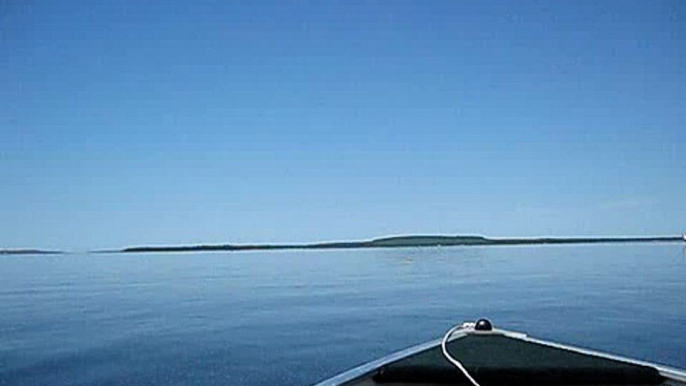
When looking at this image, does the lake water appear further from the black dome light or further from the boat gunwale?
the boat gunwale

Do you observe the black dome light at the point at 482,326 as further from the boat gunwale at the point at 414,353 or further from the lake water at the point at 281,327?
the lake water at the point at 281,327

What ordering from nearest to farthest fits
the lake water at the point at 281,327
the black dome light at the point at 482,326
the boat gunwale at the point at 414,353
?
1. the boat gunwale at the point at 414,353
2. the black dome light at the point at 482,326
3. the lake water at the point at 281,327

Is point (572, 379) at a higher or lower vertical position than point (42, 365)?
higher

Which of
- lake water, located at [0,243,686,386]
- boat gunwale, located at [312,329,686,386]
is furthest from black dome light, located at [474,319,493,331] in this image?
lake water, located at [0,243,686,386]

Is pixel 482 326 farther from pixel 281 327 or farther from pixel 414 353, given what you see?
pixel 281 327

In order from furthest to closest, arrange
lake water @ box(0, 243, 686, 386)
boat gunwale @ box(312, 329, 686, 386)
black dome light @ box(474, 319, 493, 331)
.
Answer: lake water @ box(0, 243, 686, 386)
black dome light @ box(474, 319, 493, 331)
boat gunwale @ box(312, 329, 686, 386)

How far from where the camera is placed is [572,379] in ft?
10.0

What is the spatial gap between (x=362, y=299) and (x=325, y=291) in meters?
3.30

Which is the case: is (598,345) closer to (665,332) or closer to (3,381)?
(665,332)

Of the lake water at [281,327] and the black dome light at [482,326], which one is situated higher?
the black dome light at [482,326]

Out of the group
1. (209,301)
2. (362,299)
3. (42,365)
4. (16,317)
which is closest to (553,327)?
(362,299)

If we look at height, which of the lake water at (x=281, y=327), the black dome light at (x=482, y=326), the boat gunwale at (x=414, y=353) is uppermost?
the black dome light at (x=482, y=326)

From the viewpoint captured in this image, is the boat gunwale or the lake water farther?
the lake water

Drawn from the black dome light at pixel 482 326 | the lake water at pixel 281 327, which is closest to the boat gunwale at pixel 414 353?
the black dome light at pixel 482 326
